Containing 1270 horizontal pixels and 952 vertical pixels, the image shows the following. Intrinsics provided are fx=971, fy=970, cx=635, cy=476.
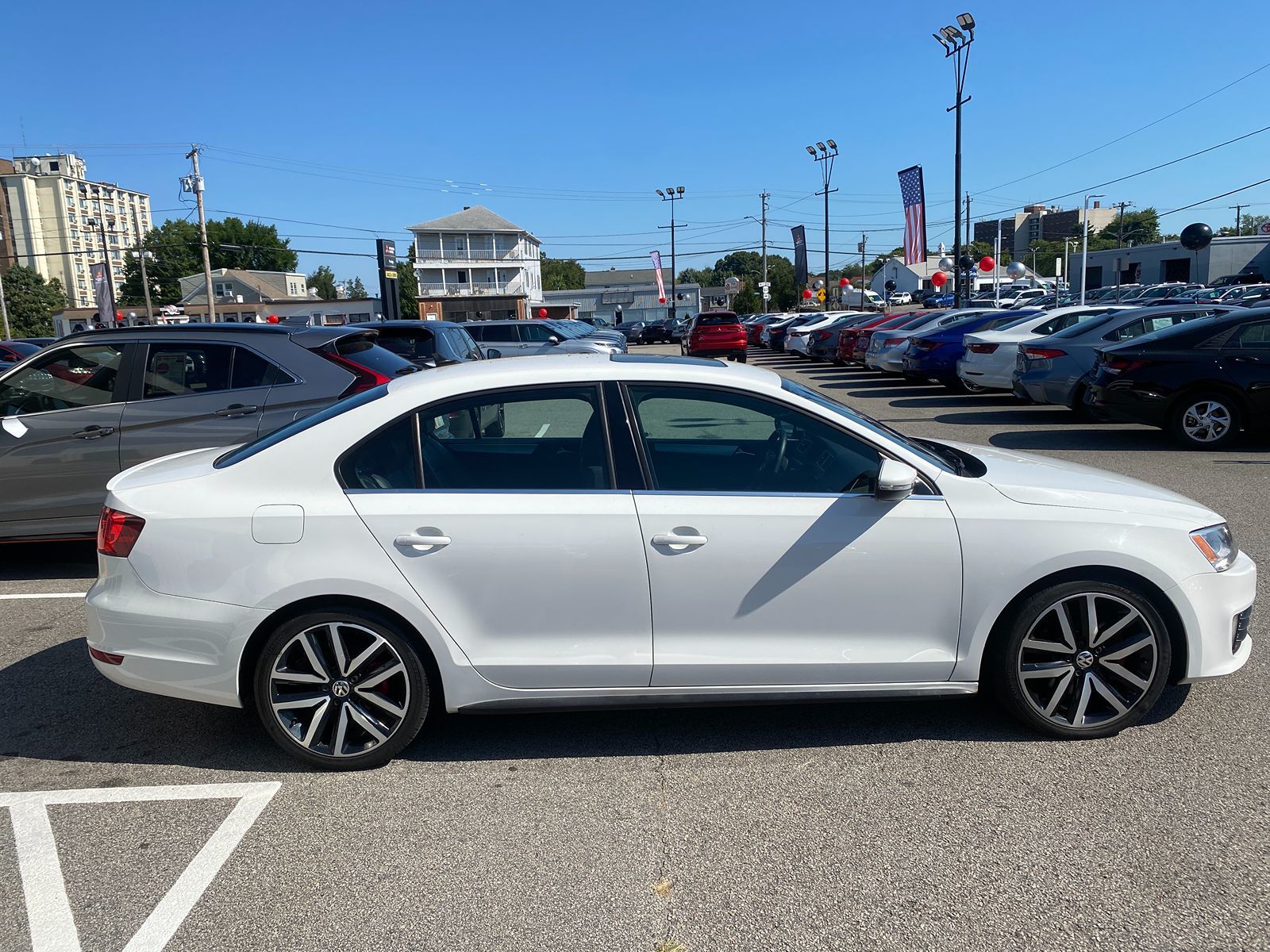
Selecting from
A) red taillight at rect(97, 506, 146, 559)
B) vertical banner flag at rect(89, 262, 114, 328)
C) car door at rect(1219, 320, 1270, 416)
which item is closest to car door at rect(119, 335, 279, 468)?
red taillight at rect(97, 506, 146, 559)

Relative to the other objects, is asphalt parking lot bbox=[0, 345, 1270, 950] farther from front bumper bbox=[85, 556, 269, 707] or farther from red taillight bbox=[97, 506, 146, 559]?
red taillight bbox=[97, 506, 146, 559]

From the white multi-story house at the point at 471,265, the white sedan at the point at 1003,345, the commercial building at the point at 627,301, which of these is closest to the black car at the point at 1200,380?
the white sedan at the point at 1003,345

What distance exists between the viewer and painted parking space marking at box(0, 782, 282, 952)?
9.57ft

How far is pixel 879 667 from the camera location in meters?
3.85

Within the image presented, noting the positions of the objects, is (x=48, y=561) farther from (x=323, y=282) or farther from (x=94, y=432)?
(x=323, y=282)

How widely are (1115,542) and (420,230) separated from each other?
85.7 meters

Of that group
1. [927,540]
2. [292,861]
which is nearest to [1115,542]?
[927,540]

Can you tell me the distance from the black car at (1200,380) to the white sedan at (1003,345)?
4421 mm

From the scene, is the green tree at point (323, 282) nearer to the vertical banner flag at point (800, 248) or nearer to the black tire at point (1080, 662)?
the vertical banner flag at point (800, 248)

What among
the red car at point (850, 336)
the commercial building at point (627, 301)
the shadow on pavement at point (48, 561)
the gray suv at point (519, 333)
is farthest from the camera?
the commercial building at point (627, 301)

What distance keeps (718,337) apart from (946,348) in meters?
14.8

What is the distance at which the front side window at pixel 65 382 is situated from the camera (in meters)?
7.14

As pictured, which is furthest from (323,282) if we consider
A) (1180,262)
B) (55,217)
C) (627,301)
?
(1180,262)

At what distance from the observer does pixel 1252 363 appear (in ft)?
36.0
